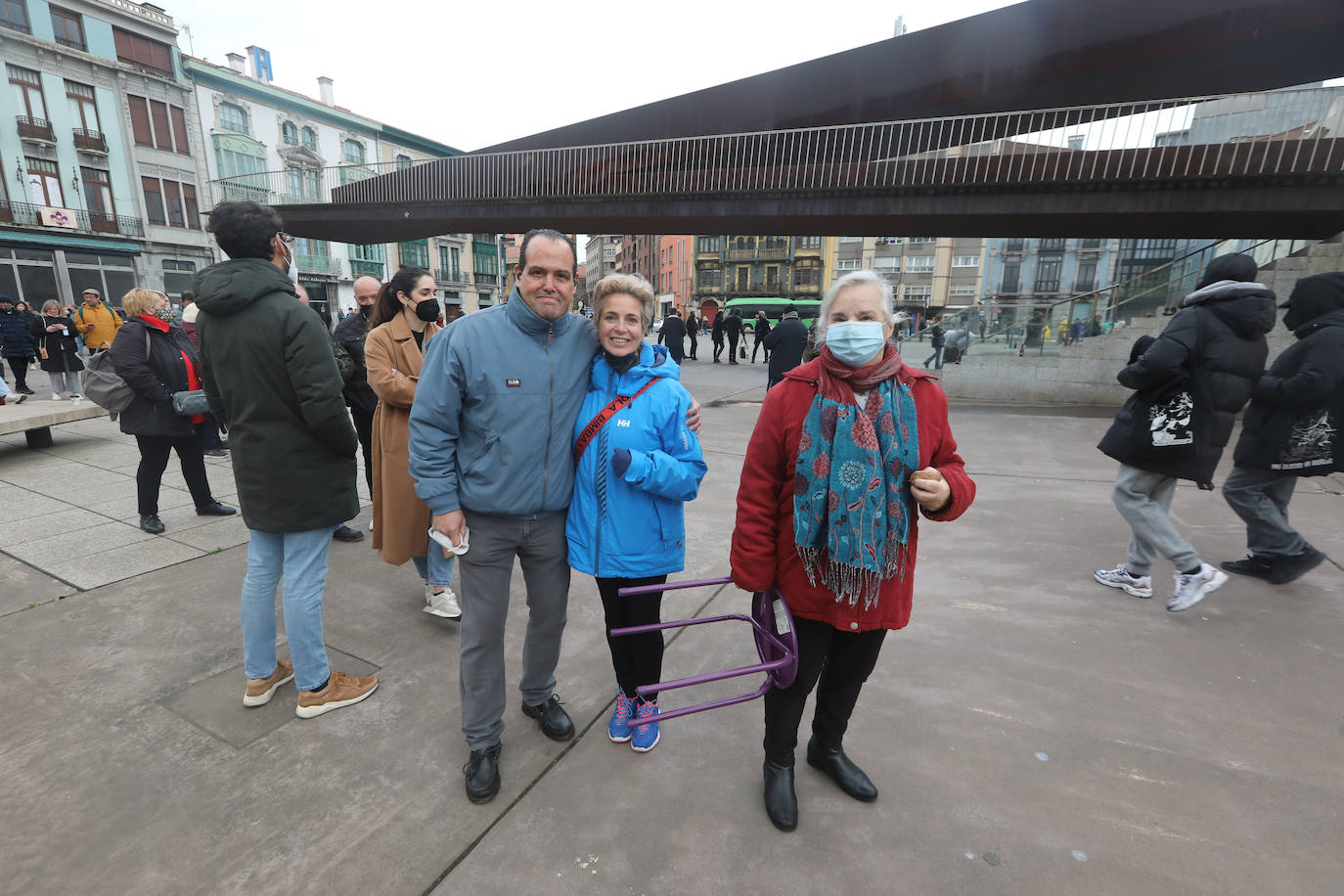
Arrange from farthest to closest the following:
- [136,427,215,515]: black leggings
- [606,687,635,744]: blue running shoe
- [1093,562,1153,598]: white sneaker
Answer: [136,427,215,515]: black leggings → [1093,562,1153,598]: white sneaker → [606,687,635,744]: blue running shoe

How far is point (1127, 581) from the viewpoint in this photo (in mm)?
3789

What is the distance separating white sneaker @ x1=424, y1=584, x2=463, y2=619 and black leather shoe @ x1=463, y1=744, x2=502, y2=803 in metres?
1.22

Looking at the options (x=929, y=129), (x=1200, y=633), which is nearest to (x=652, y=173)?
(x=929, y=129)

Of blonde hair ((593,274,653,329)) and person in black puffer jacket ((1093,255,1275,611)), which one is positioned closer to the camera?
blonde hair ((593,274,653,329))

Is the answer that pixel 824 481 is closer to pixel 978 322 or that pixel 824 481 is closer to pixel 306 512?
pixel 306 512

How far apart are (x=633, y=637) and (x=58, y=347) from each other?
12.4m

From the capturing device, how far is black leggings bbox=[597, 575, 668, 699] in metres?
2.34

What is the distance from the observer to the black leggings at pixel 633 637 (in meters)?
2.34

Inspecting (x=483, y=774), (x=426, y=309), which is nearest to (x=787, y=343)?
(x=426, y=309)

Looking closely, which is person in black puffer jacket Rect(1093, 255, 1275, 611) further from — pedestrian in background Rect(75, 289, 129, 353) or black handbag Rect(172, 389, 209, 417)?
pedestrian in background Rect(75, 289, 129, 353)

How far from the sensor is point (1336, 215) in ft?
29.7

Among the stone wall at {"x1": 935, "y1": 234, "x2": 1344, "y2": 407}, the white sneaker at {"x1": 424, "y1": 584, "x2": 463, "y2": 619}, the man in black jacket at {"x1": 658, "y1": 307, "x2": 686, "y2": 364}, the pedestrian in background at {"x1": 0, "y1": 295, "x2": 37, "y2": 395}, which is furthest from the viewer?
the man in black jacket at {"x1": 658, "y1": 307, "x2": 686, "y2": 364}

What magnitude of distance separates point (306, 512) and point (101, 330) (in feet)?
38.6

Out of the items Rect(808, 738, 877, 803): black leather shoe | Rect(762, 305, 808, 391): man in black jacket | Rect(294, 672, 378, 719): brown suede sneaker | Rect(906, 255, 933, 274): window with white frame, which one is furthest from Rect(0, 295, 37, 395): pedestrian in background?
Rect(906, 255, 933, 274): window with white frame
